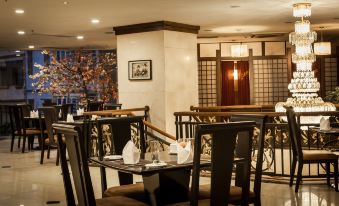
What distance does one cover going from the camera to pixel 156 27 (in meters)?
10.9

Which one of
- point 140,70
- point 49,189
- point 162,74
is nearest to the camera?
point 49,189

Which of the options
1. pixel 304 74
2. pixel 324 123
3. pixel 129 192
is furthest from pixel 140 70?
pixel 129 192

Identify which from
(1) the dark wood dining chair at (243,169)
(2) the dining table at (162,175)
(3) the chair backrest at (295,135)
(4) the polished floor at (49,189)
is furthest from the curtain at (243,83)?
(2) the dining table at (162,175)

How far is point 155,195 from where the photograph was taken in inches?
148

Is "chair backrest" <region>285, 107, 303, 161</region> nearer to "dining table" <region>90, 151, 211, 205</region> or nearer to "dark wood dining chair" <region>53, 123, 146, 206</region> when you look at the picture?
"dining table" <region>90, 151, 211, 205</region>

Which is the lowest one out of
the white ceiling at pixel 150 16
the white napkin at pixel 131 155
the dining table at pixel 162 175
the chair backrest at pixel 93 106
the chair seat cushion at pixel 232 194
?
the chair seat cushion at pixel 232 194

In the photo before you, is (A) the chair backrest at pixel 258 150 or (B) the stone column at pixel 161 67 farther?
(B) the stone column at pixel 161 67

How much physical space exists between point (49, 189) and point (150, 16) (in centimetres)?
458

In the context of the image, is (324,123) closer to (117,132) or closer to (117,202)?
(117,132)

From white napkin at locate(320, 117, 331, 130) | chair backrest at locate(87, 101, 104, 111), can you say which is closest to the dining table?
white napkin at locate(320, 117, 331, 130)

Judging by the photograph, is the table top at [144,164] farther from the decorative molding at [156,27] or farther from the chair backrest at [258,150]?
the decorative molding at [156,27]

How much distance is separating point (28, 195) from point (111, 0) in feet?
11.5

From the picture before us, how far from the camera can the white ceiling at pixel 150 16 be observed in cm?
877

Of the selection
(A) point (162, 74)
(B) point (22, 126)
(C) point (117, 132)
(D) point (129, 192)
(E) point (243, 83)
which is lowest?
(D) point (129, 192)
